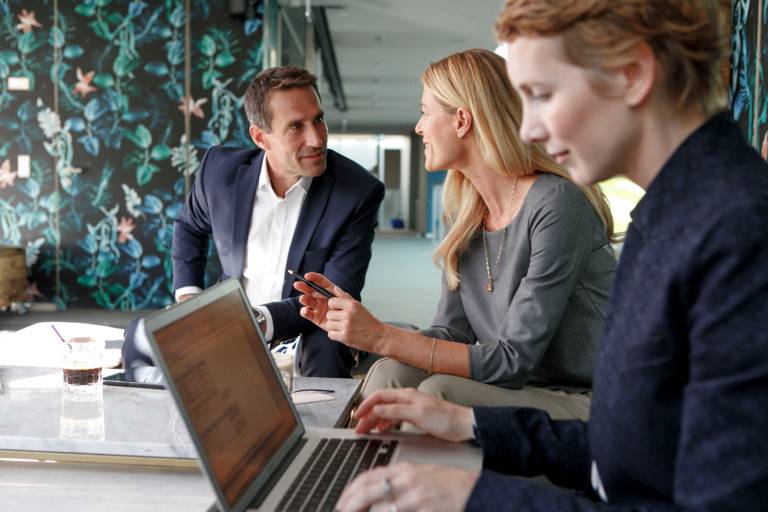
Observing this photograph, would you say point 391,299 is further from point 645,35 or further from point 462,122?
point 645,35

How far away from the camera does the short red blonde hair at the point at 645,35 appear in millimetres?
754

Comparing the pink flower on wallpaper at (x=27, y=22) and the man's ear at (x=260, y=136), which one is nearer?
the man's ear at (x=260, y=136)

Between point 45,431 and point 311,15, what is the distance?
7381 millimetres

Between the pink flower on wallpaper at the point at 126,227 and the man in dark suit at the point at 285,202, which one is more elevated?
the man in dark suit at the point at 285,202

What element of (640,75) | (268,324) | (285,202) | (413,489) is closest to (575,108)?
(640,75)

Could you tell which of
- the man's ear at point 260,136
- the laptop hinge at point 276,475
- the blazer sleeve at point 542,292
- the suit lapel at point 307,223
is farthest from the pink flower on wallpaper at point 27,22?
the laptop hinge at point 276,475

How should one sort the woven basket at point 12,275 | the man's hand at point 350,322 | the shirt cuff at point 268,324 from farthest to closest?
1. the woven basket at point 12,275
2. the shirt cuff at point 268,324
3. the man's hand at point 350,322

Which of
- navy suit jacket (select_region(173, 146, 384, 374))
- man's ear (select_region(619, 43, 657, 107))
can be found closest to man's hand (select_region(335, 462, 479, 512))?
man's ear (select_region(619, 43, 657, 107))

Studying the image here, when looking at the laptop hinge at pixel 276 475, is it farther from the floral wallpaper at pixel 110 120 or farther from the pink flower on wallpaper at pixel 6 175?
the pink flower on wallpaper at pixel 6 175

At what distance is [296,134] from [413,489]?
206 cm

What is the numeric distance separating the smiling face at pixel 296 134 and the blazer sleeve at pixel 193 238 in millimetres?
299

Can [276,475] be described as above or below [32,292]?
above

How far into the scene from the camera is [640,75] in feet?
2.49

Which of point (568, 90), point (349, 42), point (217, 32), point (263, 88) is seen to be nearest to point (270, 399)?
point (568, 90)
